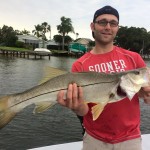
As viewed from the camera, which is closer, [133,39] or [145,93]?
[145,93]

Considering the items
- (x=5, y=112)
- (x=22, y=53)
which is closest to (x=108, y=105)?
(x=5, y=112)

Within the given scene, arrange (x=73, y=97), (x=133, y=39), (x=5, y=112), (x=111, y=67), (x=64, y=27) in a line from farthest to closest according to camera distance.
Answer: (x=64, y=27) → (x=133, y=39) → (x=111, y=67) → (x=73, y=97) → (x=5, y=112)

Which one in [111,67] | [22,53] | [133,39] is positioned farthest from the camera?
[133,39]

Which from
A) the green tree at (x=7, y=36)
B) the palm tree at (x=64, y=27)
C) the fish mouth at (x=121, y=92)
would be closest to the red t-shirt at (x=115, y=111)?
the fish mouth at (x=121, y=92)

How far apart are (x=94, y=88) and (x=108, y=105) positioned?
40 centimetres

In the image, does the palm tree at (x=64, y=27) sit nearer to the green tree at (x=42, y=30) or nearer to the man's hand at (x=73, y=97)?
the green tree at (x=42, y=30)

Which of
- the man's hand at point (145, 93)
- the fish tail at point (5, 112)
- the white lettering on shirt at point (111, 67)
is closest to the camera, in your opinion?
the fish tail at point (5, 112)

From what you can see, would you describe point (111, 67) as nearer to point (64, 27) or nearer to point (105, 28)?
point (105, 28)

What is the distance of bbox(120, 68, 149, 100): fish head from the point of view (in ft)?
11.4

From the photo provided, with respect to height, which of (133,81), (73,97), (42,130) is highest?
(133,81)

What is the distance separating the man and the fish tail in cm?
55

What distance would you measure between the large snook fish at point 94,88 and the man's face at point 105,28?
0.66 meters

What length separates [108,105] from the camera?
3764 mm

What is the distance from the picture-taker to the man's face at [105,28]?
3.97 m
